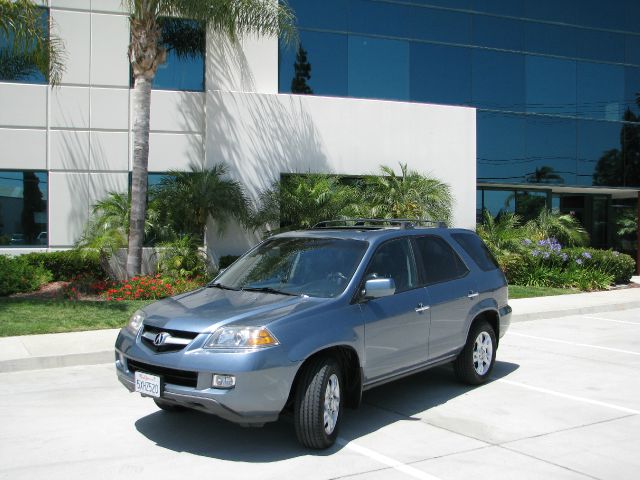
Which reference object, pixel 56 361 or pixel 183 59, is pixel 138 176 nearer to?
pixel 183 59

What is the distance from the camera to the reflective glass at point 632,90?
2286 cm

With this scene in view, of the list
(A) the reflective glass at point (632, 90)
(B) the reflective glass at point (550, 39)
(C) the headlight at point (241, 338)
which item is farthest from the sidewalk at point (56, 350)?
(A) the reflective glass at point (632, 90)

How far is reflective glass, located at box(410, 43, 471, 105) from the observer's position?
19.5m

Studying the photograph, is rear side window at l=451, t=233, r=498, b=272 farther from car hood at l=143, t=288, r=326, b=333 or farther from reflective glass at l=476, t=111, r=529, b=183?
reflective glass at l=476, t=111, r=529, b=183

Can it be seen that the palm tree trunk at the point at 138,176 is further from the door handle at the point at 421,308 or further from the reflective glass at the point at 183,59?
the door handle at the point at 421,308

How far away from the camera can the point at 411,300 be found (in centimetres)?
632

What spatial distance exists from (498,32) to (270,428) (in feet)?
59.3

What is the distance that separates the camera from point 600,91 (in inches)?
882

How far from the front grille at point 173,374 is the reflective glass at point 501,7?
18.4m

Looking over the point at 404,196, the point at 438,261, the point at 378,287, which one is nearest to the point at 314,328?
the point at 378,287

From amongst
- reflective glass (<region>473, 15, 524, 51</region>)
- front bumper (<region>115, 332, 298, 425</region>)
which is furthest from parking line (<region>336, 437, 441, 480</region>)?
reflective glass (<region>473, 15, 524, 51</region>)

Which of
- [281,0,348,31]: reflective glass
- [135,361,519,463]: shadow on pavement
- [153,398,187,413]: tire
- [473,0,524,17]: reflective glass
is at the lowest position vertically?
[135,361,519,463]: shadow on pavement

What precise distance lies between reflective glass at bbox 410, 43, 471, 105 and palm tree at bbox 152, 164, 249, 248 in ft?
22.5

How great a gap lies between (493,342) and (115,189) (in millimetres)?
11433
